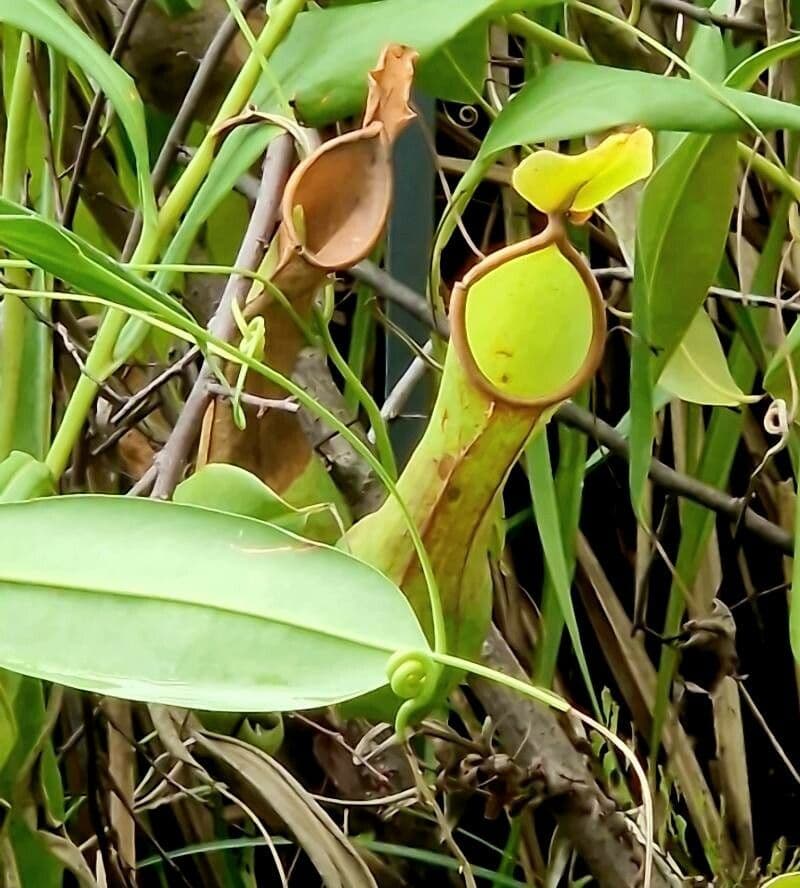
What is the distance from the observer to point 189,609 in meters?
0.20

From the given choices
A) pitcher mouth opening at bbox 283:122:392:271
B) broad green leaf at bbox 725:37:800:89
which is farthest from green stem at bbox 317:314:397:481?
broad green leaf at bbox 725:37:800:89

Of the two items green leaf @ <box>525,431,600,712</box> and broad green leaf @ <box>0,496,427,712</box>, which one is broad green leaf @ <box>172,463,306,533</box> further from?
green leaf @ <box>525,431,600,712</box>

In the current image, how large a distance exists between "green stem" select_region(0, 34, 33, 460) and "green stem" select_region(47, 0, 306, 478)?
0.06m

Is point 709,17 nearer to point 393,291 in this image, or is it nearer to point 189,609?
point 393,291

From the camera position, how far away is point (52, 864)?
1.23ft

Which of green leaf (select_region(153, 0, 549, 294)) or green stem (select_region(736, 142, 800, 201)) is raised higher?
green leaf (select_region(153, 0, 549, 294))

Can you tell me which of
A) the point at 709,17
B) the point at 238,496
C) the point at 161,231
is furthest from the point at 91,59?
the point at 709,17

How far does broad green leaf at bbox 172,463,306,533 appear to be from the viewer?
27 centimetres

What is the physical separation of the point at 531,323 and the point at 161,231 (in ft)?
0.47

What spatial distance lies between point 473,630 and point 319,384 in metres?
0.22

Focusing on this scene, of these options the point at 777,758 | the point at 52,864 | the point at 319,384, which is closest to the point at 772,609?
the point at 777,758

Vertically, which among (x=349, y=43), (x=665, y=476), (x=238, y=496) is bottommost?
(x=665, y=476)

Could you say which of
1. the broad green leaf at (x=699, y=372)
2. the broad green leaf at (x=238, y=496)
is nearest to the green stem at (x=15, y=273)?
the broad green leaf at (x=238, y=496)

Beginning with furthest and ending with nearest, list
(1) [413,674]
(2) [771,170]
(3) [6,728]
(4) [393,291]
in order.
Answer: (4) [393,291]
(2) [771,170]
(3) [6,728]
(1) [413,674]
